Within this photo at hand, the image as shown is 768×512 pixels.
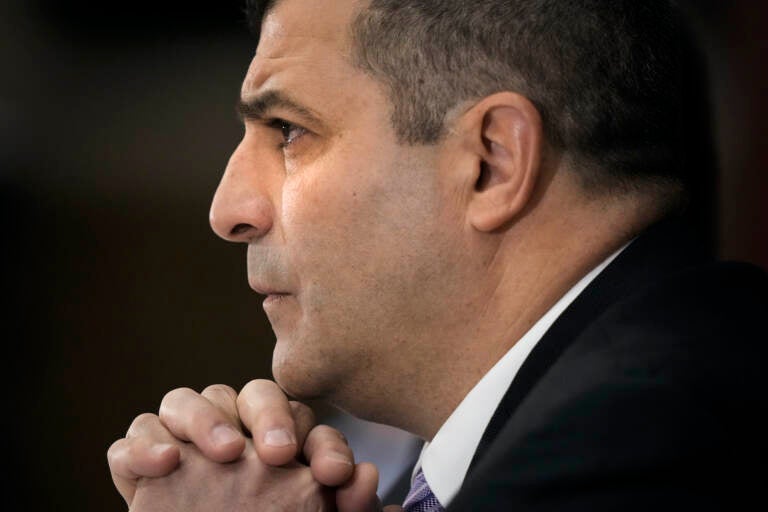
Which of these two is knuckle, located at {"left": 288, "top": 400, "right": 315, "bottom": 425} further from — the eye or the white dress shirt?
the eye

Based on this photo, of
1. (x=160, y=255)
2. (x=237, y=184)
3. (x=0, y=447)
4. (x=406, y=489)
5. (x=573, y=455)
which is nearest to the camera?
(x=573, y=455)

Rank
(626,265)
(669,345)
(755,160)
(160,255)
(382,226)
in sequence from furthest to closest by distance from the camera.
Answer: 1. (160,255)
2. (755,160)
3. (382,226)
4. (626,265)
5. (669,345)

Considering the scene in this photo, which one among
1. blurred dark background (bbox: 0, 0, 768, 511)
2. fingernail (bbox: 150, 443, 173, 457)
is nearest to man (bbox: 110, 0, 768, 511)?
fingernail (bbox: 150, 443, 173, 457)

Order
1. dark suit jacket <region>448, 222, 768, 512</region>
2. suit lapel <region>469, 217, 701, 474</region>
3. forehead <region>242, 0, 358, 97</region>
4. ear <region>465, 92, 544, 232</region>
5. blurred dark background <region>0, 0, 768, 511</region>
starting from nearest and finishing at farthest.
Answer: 1. dark suit jacket <region>448, 222, 768, 512</region>
2. suit lapel <region>469, 217, 701, 474</region>
3. ear <region>465, 92, 544, 232</region>
4. forehead <region>242, 0, 358, 97</region>
5. blurred dark background <region>0, 0, 768, 511</region>

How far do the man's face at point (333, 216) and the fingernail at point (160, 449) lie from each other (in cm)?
22

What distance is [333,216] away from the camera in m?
1.52

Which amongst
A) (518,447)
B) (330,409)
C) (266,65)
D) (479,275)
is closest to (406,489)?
(479,275)

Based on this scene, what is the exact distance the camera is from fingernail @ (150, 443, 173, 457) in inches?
58.4

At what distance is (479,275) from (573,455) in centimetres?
51

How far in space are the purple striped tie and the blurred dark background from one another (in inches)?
102

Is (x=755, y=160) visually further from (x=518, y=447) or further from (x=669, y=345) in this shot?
(x=518, y=447)

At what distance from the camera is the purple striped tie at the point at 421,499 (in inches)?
59.9

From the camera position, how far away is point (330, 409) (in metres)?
4.16

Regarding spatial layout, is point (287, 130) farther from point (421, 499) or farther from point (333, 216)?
point (421, 499)
